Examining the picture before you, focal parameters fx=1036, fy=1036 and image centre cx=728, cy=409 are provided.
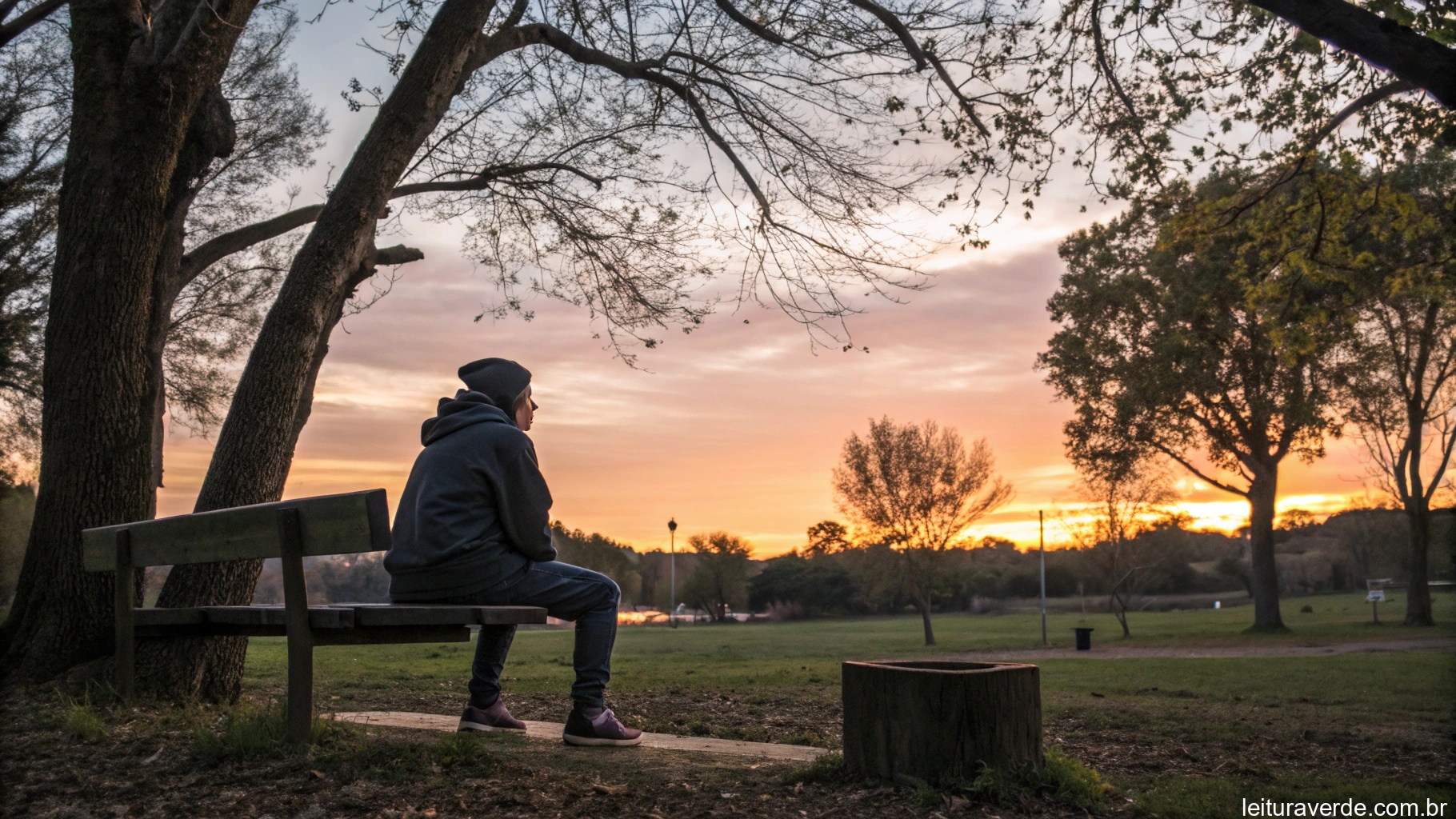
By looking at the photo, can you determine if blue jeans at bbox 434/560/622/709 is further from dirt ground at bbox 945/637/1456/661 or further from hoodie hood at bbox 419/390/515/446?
dirt ground at bbox 945/637/1456/661

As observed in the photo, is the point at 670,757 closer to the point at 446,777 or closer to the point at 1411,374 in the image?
the point at 446,777

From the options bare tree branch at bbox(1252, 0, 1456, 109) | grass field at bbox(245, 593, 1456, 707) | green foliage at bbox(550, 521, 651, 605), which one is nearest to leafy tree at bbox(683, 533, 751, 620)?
green foliage at bbox(550, 521, 651, 605)

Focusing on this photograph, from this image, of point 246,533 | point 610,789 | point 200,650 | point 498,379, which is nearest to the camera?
point 610,789

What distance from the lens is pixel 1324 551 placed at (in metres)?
65.5

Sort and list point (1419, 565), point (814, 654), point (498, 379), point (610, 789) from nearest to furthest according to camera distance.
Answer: point (610, 789), point (498, 379), point (814, 654), point (1419, 565)

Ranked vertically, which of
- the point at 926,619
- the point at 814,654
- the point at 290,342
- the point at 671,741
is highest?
the point at 290,342

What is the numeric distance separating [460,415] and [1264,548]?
94.7 ft

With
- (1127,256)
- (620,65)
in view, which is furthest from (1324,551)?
(620,65)

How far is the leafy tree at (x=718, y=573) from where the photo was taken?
209 feet

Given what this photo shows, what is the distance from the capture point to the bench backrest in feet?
13.0

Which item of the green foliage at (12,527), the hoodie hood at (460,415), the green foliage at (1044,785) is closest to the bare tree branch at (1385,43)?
the green foliage at (1044,785)

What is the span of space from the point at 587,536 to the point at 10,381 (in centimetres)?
3660

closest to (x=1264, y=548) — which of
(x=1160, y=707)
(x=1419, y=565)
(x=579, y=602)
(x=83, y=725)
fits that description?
(x=1419, y=565)

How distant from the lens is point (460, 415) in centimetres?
454
